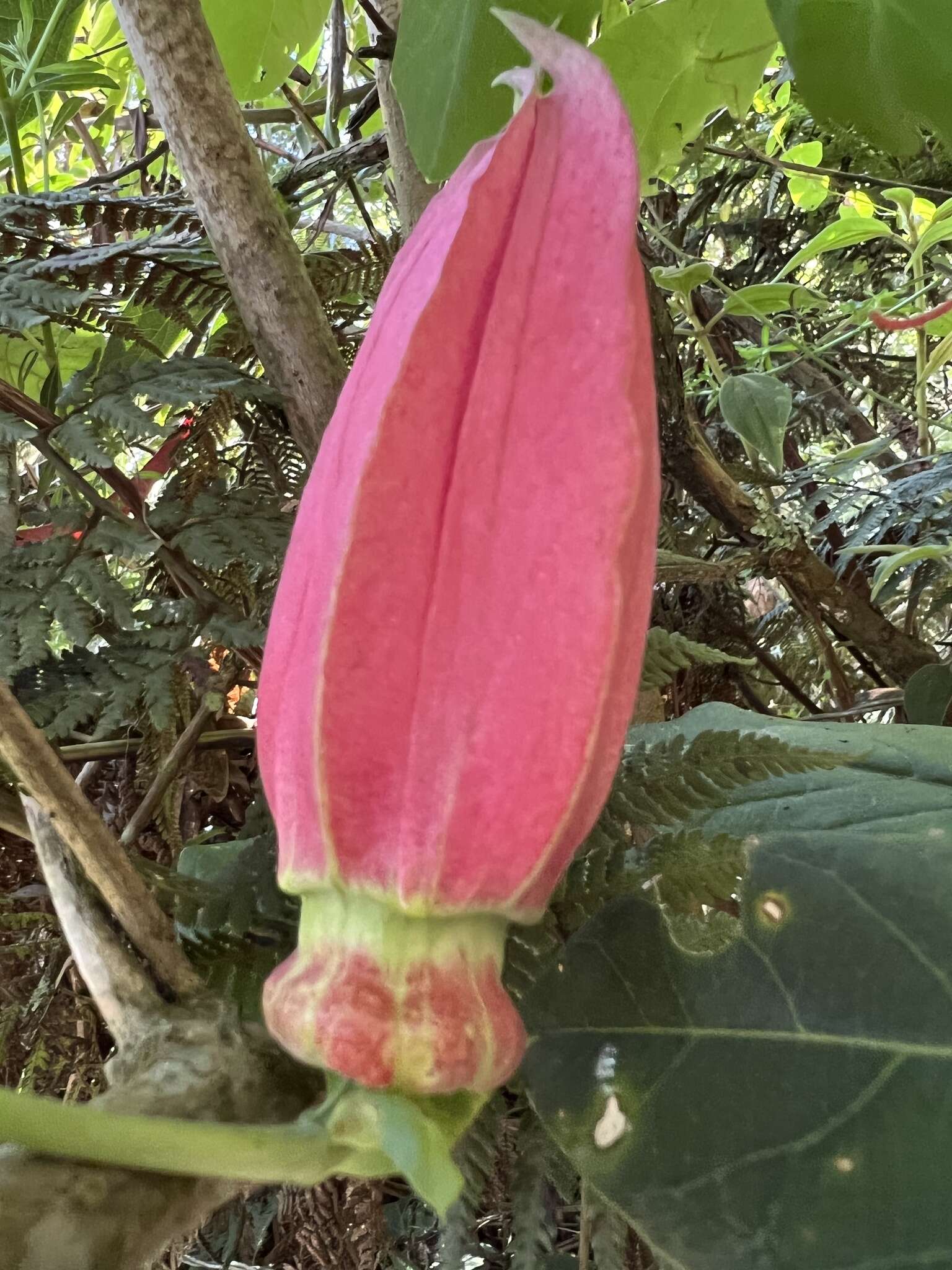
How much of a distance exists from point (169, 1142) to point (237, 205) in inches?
12.6

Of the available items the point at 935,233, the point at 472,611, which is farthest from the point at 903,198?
the point at 472,611

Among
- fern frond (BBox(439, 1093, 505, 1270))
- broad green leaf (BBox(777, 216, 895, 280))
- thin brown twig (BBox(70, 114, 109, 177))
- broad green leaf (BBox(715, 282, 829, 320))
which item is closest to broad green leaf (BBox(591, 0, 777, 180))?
broad green leaf (BBox(715, 282, 829, 320))

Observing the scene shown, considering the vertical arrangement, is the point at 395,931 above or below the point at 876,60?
below

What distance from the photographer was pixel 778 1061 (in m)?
0.27

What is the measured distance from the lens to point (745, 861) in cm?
29

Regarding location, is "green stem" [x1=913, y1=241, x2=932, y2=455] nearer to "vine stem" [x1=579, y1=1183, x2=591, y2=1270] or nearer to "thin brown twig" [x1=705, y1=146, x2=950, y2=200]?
"thin brown twig" [x1=705, y1=146, x2=950, y2=200]

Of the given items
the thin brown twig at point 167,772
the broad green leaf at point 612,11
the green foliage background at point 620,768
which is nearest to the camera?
the green foliage background at point 620,768

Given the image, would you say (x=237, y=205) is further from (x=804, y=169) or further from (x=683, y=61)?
(x=804, y=169)

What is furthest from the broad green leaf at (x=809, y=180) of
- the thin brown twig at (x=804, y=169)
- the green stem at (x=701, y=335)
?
the green stem at (x=701, y=335)

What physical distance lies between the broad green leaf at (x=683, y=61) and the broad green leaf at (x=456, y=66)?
10 cm

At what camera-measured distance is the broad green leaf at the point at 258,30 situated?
1.52 ft

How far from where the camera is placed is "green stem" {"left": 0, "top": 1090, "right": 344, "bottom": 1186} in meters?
0.16

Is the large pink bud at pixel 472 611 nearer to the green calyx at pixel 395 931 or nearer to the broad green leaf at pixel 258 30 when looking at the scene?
the green calyx at pixel 395 931

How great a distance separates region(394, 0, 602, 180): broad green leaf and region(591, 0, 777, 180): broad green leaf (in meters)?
0.10
